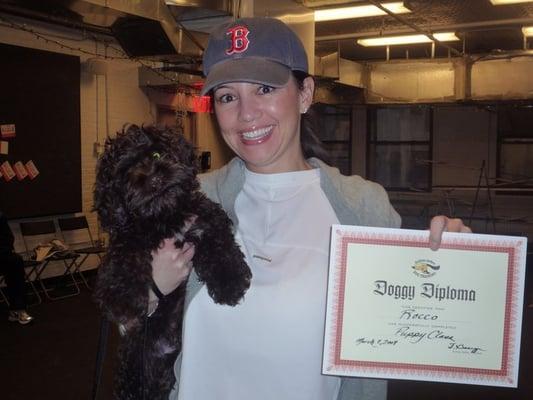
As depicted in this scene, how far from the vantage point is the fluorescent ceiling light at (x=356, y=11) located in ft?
17.8

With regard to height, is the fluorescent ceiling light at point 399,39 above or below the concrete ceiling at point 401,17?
above

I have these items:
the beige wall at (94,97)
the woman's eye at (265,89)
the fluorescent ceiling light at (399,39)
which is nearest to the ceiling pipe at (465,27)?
the fluorescent ceiling light at (399,39)

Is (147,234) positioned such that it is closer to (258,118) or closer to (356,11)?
(258,118)

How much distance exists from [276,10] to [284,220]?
317 cm

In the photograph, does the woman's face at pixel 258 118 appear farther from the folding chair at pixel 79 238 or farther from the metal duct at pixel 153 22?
the folding chair at pixel 79 238

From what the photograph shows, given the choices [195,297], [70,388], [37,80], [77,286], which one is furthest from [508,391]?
[37,80]

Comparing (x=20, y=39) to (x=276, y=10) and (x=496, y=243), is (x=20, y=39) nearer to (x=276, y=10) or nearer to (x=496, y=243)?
(x=276, y=10)

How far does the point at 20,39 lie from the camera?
6.57m

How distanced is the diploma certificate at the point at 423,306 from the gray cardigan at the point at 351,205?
8 centimetres

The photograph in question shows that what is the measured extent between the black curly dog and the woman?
19cm

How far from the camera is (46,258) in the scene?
21.5 feet

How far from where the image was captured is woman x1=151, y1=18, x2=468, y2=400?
4.13 feet

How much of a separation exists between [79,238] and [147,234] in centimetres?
641

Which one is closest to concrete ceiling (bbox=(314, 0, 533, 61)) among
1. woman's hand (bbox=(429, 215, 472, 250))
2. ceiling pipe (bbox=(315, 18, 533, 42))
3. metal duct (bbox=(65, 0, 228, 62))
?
ceiling pipe (bbox=(315, 18, 533, 42))
